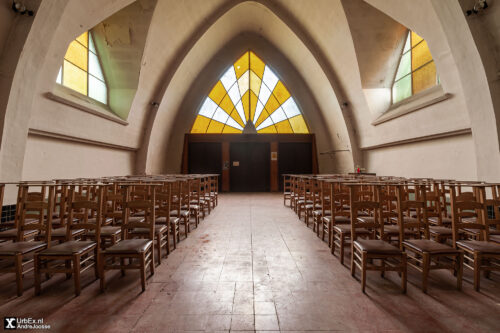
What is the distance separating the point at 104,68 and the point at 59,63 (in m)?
2.72

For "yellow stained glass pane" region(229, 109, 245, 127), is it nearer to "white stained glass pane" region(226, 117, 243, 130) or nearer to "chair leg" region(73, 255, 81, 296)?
"white stained glass pane" region(226, 117, 243, 130)

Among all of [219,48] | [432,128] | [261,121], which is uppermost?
[219,48]

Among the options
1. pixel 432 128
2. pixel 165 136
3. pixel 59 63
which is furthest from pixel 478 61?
pixel 165 136

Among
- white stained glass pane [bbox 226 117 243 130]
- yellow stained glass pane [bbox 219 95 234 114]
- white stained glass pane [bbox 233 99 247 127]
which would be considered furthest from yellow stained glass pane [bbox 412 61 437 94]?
yellow stained glass pane [bbox 219 95 234 114]

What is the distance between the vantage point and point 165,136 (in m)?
9.98

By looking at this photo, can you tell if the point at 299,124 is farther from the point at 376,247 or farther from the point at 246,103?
the point at 376,247

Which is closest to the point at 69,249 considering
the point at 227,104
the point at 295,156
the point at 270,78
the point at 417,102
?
the point at 417,102

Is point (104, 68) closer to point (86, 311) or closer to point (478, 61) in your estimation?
point (86, 311)

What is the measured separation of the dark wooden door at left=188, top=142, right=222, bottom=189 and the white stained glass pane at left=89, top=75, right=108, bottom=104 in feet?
14.1

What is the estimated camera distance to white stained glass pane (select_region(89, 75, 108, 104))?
21.0 feet

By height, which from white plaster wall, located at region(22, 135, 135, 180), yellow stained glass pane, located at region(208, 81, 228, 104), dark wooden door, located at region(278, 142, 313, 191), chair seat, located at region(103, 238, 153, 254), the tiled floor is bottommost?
the tiled floor

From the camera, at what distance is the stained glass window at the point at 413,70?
588cm

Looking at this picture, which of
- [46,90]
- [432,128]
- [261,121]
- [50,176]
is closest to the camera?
[46,90]

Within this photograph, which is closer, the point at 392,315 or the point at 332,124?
the point at 392,315
